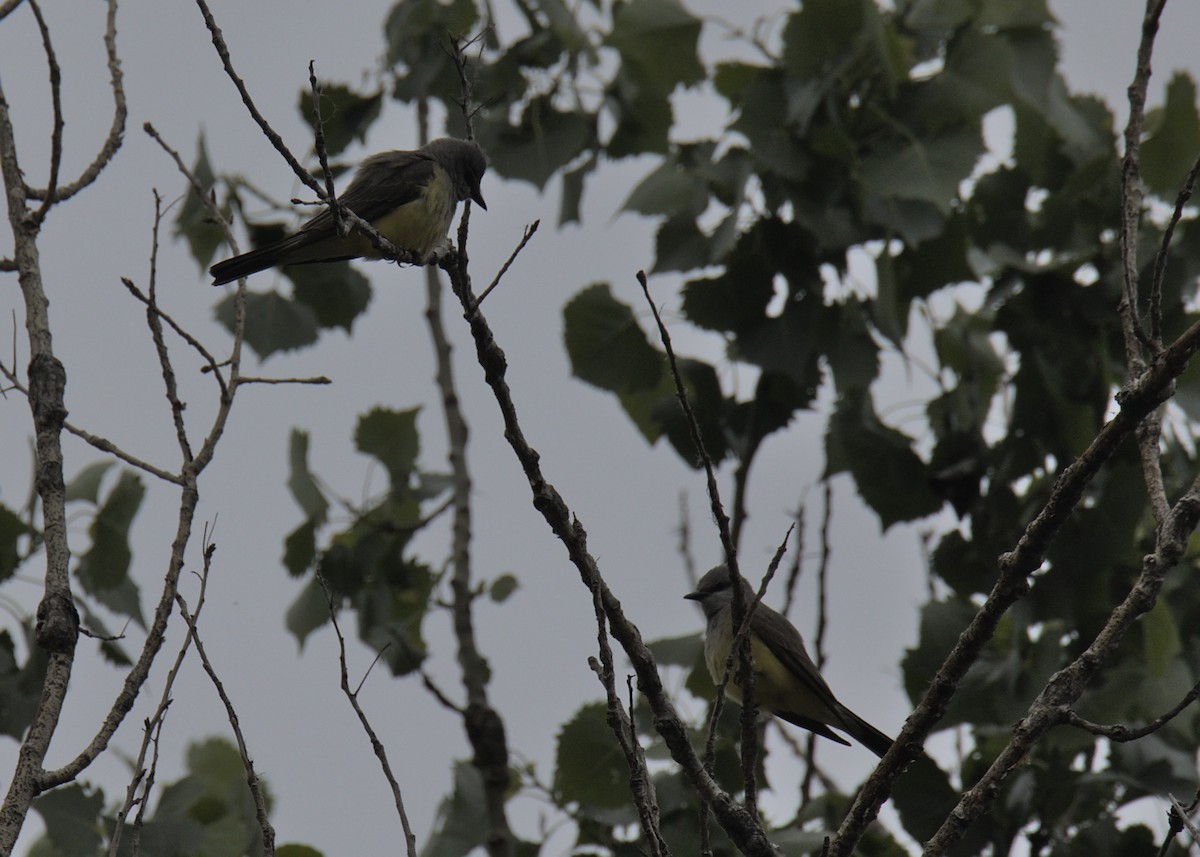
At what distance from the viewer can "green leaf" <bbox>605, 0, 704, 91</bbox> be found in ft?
24.8

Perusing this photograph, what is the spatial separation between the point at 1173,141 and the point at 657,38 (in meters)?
2.87

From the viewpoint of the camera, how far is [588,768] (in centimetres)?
631

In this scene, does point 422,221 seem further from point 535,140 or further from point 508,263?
point 508,263

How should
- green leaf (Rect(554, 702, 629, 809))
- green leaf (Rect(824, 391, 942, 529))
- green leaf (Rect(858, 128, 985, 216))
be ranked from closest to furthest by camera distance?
green leaf (Rect(554, 702, 629, 809)), green leaf (Rect(858, 128, 985, 216)), green leaf (Rect(824, 391, 942, 529))

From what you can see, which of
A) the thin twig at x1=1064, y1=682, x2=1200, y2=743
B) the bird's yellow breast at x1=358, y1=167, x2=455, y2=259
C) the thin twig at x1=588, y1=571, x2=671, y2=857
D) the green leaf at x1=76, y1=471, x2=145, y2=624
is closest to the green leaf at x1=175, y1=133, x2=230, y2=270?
the bird's yellow breast at x1=358, y1=167, x2=455, y2=259

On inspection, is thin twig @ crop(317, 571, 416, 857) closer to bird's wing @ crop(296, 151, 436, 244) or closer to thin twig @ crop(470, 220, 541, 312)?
thin twig @ crop(470, 220, 541, 312)

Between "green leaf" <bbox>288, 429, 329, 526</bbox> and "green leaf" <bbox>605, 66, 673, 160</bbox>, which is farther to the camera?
"green leaf" <bbox>605, 66, 673, 160</bbox>

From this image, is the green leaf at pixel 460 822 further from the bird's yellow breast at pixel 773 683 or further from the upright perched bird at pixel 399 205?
the upright perched bird at pixel 399 205

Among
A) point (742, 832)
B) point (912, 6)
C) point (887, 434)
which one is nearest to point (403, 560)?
point (887, 434)

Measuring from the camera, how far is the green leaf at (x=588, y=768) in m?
6.28

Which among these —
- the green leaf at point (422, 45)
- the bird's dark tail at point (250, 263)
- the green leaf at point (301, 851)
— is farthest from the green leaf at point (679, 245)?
the green leaf at point (301, 851)

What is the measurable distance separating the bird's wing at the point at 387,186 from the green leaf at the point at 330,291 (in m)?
0.65

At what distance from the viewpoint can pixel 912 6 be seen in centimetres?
734

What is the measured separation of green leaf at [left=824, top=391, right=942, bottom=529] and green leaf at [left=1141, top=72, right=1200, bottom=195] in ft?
6.52
